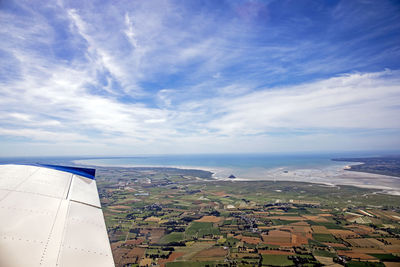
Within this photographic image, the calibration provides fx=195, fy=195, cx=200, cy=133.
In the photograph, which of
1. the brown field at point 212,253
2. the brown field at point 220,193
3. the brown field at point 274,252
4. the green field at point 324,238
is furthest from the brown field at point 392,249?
the brown field at point 220,193

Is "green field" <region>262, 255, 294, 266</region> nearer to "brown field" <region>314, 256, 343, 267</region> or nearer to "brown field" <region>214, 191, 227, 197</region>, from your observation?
"brown field" <region>314, 256, 343, 267</region>

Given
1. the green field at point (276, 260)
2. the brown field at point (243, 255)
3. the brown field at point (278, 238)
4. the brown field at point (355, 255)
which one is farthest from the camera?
the brown field at point (278, 238)

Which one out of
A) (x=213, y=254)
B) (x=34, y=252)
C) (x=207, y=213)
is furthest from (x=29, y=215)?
(x=207, y=213)

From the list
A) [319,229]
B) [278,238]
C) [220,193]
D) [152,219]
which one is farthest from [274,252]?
[220,193]

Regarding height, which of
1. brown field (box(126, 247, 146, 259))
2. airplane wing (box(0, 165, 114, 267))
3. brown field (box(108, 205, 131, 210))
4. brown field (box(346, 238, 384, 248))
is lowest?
brown field (box(346, 238, 384, 248))

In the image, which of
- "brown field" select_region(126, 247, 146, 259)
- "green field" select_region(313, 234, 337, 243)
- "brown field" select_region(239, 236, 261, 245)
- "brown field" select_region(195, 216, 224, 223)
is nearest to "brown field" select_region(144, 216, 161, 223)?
"brown field" select_region(195, 216, 224, 223)

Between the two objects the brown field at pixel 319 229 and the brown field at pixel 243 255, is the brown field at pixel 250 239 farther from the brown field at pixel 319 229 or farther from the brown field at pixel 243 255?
the brown field at pixel 319 229

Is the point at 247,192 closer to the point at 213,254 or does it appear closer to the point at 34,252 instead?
the point at 213,254
